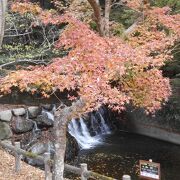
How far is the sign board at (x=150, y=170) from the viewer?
23.9 ft

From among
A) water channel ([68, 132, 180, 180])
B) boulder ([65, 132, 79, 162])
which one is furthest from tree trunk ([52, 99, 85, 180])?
boulder ([65, 132, 79, 162])

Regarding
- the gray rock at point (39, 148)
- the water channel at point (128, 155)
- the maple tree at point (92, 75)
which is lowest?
the water channel at point (128, 155)

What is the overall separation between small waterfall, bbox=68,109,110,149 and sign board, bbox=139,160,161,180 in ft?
28.1

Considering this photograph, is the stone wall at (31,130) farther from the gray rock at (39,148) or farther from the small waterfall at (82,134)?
the small waterfall at (82,134)

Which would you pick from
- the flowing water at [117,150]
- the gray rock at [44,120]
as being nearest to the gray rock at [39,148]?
the flowing water at [117,150]

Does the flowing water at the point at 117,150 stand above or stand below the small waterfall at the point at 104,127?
below

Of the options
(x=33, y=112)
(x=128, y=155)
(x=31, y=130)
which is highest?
(x=33, y=112)

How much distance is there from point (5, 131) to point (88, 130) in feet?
18.7

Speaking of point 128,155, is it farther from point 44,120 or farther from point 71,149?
point 44,120

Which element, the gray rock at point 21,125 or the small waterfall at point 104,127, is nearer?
the gray rock at point 21,125

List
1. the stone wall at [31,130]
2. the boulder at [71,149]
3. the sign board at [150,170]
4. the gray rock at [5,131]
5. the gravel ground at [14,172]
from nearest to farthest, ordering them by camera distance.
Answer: the sign board at [150,170]
the gravel ground at [14,172]
the gray rock at [5,131]
the stone wall at [31,130]
the boulder at [71,149]

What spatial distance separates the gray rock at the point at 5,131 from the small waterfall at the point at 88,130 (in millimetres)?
3709

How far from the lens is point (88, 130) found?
18.2 meters

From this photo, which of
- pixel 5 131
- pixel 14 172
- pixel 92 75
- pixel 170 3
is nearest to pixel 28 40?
pixel 5 131
